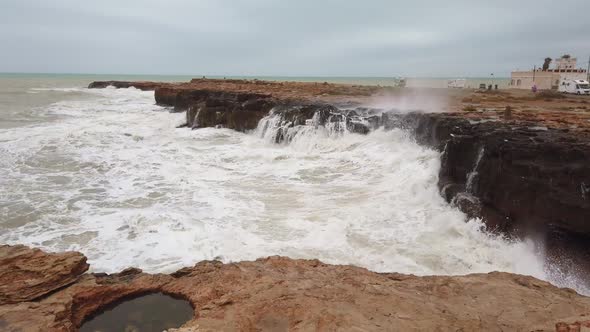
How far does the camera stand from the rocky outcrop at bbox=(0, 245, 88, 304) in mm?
4637

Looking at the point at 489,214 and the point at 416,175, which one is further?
the point at 416,175

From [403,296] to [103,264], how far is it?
15.0ft

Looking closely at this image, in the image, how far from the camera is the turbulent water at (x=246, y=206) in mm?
6742

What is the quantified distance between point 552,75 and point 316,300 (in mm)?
36052

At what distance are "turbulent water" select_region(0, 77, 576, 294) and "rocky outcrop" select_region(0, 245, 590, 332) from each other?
107cm

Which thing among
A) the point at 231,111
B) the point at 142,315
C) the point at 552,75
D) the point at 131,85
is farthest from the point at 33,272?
the point at 131,85

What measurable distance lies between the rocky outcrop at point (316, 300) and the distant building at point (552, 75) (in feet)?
108

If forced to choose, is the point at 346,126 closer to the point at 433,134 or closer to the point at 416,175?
the point at 433,134

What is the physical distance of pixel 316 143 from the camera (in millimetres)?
16469

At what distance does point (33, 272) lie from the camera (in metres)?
4.98

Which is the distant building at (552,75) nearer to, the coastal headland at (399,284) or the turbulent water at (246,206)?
the turbulent water at (246,206)

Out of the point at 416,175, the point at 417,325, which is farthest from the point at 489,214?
the point at 417,325

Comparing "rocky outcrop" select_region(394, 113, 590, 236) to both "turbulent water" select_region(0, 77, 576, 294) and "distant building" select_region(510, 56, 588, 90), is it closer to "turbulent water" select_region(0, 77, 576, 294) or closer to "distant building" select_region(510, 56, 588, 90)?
"turbulent water" select_region(0, 77, 576, 294)

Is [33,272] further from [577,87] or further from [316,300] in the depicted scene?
[577,87]
